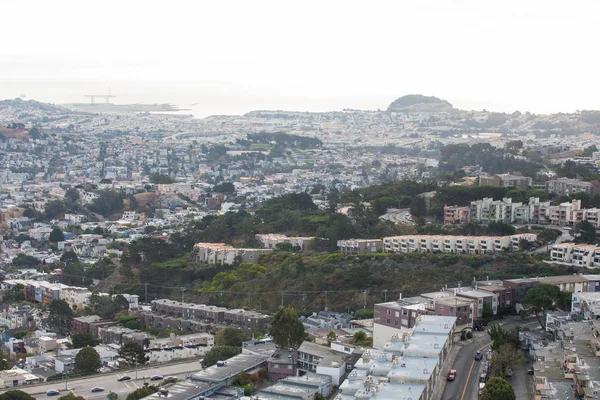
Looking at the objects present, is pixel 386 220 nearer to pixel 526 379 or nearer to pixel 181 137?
pixel 526 379

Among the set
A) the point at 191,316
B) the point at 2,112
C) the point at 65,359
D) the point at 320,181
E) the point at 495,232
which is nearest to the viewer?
the point at 65,359

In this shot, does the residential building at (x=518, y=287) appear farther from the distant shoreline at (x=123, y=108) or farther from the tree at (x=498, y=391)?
the distant shoreline at (x=123, y=108)

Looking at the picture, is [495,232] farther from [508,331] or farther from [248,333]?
[508,331]

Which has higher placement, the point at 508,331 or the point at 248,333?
the point at 508,331

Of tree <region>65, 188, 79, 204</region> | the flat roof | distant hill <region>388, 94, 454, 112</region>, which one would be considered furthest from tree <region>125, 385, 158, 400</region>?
distant hill <region>388, 94, 454, 112</region>

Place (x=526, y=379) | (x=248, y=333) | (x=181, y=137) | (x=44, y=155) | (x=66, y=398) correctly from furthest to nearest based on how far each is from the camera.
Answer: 1. (x=181, y=137)
2. (x=44, y=155)
3. (x=248, y=333)
4. (x=66, y=398)
5. (x=526, y=379)

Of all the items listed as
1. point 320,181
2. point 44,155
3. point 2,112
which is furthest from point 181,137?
point 320,181

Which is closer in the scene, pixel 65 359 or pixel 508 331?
pixel 508 331
